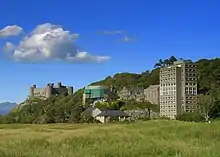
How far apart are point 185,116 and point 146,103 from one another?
43588 mm

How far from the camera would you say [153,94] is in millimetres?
154875

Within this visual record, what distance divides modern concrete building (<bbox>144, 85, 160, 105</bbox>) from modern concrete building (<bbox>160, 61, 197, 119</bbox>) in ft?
26.2

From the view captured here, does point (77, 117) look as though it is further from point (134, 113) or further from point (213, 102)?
point (213, 102)

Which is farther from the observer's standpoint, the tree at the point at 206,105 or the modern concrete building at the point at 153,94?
the modern concrete building at the point at 153,94

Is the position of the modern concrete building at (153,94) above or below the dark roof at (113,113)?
above

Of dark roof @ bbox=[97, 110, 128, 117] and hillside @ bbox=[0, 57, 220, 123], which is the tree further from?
dark roof @ bbox=[97, 110, 128, 117]

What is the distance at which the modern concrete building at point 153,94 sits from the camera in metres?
152

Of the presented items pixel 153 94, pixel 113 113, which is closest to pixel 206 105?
pixel 113 113

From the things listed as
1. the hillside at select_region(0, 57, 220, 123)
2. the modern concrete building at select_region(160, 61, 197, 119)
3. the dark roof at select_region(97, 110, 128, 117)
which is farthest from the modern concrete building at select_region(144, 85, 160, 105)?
the dark roof at select_region(97, 110, 128, 117)

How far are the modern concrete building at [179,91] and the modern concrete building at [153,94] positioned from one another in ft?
26.2

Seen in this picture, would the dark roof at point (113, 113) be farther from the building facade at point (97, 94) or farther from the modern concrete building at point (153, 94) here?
the building facade at point (97, 94)

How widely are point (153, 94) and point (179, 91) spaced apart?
1736 centimetres

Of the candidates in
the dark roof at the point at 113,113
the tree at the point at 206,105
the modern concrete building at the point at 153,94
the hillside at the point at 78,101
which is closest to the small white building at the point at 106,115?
the dark roof at the point at 113,113

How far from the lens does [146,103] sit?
15225cm
